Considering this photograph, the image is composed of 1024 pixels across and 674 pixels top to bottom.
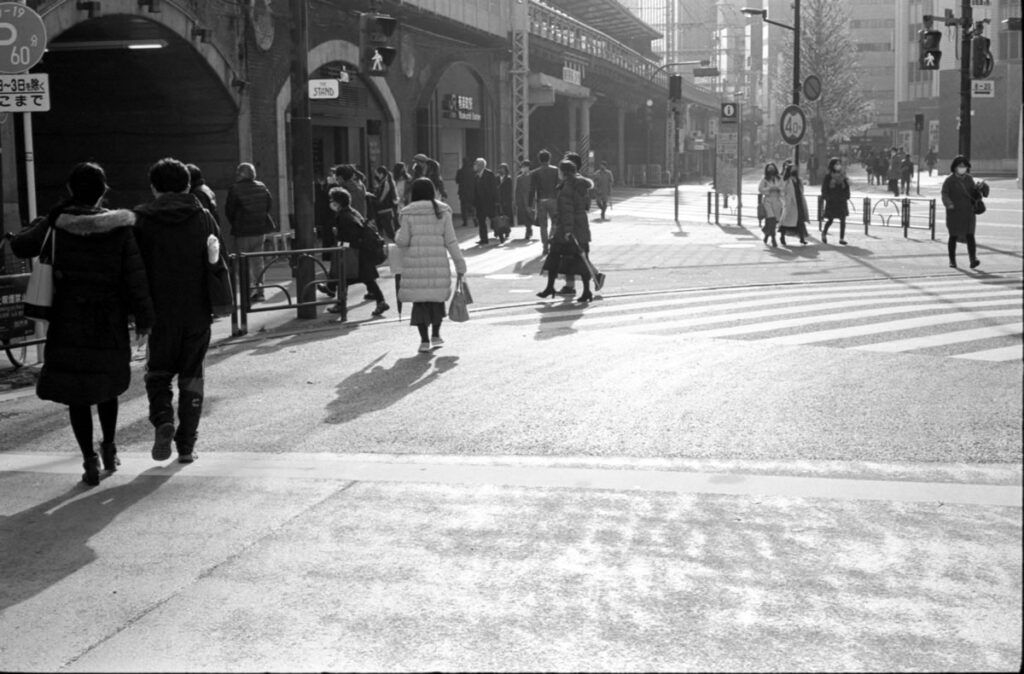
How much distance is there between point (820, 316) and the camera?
14195 millimetres

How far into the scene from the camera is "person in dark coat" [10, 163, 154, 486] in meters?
7.19

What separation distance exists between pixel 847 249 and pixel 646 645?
21562mm

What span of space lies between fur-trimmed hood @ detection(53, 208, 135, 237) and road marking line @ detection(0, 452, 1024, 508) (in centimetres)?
145

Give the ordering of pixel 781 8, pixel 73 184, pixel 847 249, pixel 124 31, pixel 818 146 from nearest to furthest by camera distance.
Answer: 1. pixel 73 184
2. pixel 124 31
3. pixel 847 249
4. pixel 818 146
5. pixel 781 8

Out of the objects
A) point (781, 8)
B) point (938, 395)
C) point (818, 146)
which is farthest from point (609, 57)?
point (781, 8)

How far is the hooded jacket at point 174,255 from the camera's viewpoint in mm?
7699

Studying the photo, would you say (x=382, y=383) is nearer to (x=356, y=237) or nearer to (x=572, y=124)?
(x=356, y=237)

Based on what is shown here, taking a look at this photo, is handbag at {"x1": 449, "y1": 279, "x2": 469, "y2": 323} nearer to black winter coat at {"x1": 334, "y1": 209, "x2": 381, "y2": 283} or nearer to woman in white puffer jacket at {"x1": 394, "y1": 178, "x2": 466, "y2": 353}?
woman in white puffer jacket at {"x1": 394, "y1": 178, "x2": 466, "y2": 353}

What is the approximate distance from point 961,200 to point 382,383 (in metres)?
11.5

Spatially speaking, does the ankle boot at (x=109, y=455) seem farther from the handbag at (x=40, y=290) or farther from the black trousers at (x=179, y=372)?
the handbag at (x=40, y=290)

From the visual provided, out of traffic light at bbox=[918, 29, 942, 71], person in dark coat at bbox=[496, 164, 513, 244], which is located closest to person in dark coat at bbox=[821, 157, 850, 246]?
traffic light at bbox=[918, 29, 942, 71]

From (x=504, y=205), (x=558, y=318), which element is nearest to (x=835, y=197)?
(x=504, y=205)

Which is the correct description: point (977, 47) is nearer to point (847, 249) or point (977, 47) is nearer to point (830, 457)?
point (847, 249)

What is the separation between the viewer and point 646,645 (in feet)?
14.8
